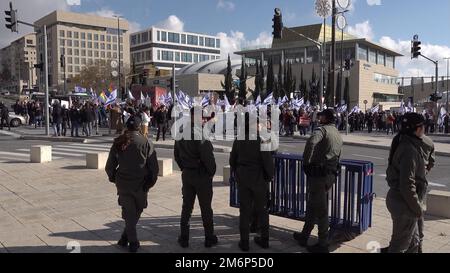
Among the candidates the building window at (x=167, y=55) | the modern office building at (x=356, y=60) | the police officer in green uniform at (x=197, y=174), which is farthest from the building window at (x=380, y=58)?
the police officer in green uniform at (x=197, y=174)

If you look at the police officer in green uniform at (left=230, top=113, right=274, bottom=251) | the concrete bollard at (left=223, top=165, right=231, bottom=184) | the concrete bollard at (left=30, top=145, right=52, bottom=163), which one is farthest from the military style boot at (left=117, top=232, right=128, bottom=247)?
the concrete bollard at (left=30, top=145, right=52, bottom=163)

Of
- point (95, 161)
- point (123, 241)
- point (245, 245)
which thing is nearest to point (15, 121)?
point (95, 161)

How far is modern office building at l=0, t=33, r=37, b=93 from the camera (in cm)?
13260

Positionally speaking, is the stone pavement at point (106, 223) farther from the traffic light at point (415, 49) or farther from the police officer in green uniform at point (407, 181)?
the traffic light at point (415, 49)

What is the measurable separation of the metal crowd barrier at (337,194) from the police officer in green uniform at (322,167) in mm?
323

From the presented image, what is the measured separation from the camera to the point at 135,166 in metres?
5.34

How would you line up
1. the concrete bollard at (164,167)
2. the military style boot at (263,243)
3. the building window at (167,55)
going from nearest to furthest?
1. the military style boot at (263,243)
2. the concrete bollard at (164,167)
3. the building window at (167,55)

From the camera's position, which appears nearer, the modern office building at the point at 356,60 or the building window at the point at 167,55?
the modern office building at the point at 356,60

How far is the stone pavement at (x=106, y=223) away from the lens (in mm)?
5684

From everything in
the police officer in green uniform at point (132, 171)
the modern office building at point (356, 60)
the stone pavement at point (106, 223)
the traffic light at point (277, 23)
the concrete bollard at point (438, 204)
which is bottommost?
the stone pavement at point (106, 223)

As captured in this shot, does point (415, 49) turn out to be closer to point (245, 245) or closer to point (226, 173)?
point (226, 173)

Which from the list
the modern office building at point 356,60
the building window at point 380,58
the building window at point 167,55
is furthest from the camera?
the building window at point 167,55

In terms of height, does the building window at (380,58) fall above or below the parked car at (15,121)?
above

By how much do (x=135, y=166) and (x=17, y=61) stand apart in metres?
151
